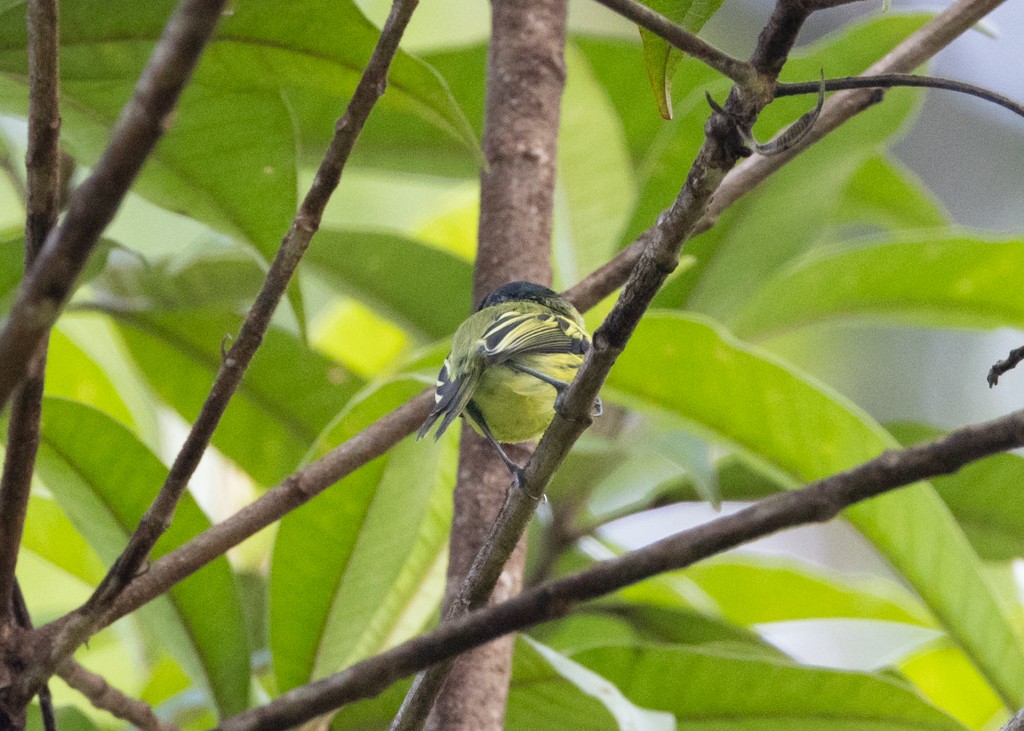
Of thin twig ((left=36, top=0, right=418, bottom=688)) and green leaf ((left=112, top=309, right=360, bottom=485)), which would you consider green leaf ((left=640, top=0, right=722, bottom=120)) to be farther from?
green leaf ((left=112, top=309, right=360, bottom=485))

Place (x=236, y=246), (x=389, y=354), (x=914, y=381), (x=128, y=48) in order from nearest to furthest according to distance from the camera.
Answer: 1. (x=128, y=48)
2. (x=236, y=246)
3. (x=389, y=354)
4. (x=914, y=381)

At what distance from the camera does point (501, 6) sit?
1.29 metres

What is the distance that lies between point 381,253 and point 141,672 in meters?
0.77

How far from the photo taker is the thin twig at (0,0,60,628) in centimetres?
60

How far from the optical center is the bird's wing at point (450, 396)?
39.2 inches

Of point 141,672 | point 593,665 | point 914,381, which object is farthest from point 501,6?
point 914,381

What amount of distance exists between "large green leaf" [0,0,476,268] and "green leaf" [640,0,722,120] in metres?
0.30

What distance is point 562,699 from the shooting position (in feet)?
3.44

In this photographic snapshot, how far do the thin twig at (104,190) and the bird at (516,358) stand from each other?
0.70 metres

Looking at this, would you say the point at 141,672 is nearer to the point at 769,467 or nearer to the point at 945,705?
the point at 769,467

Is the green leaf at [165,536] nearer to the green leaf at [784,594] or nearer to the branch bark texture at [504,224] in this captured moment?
the branch bark texture at [504,224]

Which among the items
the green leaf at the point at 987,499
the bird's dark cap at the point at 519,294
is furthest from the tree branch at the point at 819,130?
the green leaf at the point at 987,499

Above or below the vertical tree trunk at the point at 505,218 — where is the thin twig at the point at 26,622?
below

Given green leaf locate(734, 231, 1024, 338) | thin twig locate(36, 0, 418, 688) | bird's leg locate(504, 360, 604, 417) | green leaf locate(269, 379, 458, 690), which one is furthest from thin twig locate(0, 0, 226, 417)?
green leaf locate(734, 231, 1024, 338)
